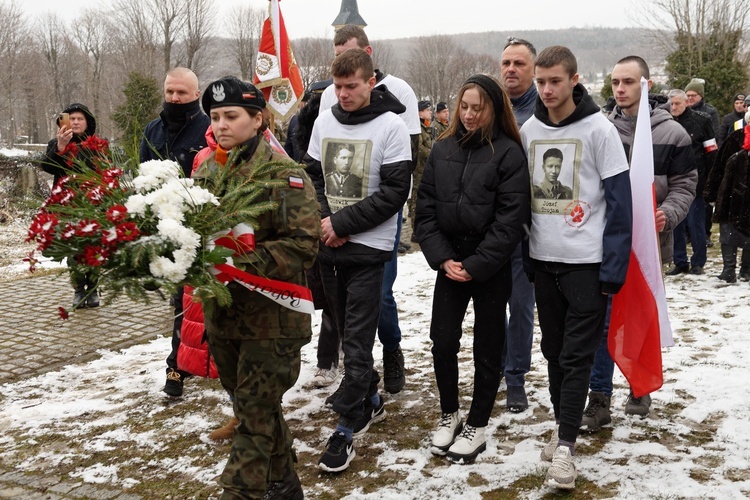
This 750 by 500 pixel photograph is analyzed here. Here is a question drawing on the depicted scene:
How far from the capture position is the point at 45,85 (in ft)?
216

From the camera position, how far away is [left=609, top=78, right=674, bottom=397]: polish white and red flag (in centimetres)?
391

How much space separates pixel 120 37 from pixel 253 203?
50.4 meters

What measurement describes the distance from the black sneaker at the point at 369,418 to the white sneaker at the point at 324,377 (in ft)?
2.09

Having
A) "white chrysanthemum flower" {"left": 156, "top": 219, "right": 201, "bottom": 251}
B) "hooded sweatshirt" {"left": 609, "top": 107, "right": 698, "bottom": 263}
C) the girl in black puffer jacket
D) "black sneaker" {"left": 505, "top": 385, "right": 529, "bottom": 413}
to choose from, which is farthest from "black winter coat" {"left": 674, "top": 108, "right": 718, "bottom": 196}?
"white chrysanthemum flower" {"left": 156, "top": 219, "right": 201, "bottom": 251}

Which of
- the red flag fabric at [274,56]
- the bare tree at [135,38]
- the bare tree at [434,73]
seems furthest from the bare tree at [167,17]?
the red flag fabric at [274,56]

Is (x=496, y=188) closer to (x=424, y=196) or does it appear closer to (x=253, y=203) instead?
(x=424, y=196)

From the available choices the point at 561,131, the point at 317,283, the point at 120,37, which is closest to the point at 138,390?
the point at 317,283

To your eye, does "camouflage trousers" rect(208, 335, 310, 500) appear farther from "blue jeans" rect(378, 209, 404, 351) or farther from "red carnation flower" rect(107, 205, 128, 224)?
"blue jeans" rect(378, 209, 404, 351)

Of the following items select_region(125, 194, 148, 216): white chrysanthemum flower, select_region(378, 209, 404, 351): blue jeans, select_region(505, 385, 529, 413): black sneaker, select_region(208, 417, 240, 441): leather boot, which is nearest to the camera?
select_region(125, 194, 148, 216): white chrysanthemum flower

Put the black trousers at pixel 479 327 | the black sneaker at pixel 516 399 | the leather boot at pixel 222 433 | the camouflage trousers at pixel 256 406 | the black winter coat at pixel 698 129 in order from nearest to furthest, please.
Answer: the camouflage trousers at pixel 256 406, the black trousers at pixel 479 327, the leather boot at pixel 222 433, the black sneaker at pixel 516 399, the black winter coat at pixel 698 129

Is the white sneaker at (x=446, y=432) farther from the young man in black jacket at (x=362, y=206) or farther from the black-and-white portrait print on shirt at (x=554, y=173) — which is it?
the black-and-white portrait print on shirt at (x=554, y=173)

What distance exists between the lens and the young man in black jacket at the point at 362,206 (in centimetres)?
411

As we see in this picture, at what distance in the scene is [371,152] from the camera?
4.17 m

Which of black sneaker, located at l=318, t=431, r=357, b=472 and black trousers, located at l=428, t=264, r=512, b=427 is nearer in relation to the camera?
black sneaker, located at l=318, t=431, r=357, b=472
